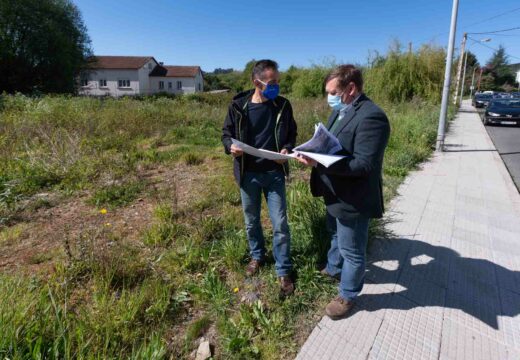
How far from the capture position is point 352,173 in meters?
2.05

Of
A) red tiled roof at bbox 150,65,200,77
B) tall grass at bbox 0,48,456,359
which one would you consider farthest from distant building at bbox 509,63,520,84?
tall grass at bbox 0,48,456,359

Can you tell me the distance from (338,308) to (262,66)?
6.58 feet

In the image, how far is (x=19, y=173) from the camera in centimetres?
546

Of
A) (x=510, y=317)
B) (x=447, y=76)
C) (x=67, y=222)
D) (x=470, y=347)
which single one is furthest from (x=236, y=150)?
(x=447, y=76)

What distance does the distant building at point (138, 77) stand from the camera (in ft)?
176

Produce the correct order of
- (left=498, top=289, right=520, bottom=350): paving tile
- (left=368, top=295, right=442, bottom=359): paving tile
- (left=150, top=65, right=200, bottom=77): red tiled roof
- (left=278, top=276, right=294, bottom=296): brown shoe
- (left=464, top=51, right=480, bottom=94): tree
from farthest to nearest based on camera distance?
(left=464, top=51, right=480, bottom=94): tree < (left=150, top=65, right=200, bottom=77): red tiled roof < (left=278, top=276, right=294, bottom=296): brown shoe < (left=498, top=289, right=520, bottom=350): paving tile < (left=368, top=295, right=442, bottom=359): paving tile

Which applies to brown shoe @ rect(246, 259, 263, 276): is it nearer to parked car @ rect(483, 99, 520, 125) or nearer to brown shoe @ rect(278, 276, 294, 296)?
brown shoe @ rect(278, 276, 294, 296)

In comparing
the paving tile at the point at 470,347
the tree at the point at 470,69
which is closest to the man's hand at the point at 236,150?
the paving tile at the point at 470,347

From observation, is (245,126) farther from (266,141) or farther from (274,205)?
(274,205)

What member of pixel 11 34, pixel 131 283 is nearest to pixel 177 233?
pixel 131 283

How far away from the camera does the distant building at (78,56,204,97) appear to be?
53656mm

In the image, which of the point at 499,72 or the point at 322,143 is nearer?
the point at 322,143

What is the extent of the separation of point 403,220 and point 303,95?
24.0 metres

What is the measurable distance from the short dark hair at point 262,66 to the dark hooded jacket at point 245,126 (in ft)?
0.71
